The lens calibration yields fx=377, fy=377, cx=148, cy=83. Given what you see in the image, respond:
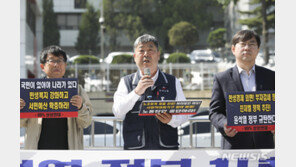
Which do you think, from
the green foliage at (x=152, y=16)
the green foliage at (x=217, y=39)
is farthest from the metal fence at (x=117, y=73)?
the green foliage at (x=152, y=16)

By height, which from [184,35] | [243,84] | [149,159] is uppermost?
[184,35]

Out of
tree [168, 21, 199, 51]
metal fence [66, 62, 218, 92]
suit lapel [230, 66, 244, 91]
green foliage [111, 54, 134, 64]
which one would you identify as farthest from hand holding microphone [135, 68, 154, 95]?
tree [168, 21, 199, 51]

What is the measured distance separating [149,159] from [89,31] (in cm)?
3356

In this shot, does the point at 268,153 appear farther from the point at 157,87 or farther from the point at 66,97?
the point at 66,97

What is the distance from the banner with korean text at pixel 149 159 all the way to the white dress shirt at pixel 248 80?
0.64m

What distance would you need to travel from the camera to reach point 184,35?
29531 millimetres

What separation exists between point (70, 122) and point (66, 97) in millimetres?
259

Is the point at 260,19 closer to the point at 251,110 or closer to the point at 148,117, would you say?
the point at 251,110

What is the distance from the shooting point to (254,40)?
10.5ft

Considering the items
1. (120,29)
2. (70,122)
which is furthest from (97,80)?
(70,122)

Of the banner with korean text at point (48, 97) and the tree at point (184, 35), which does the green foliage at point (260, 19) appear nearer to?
the tree at point (184, 35)

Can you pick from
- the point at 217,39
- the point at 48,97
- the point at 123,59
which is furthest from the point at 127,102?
the point at 217,39

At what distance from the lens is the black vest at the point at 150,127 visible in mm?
3148

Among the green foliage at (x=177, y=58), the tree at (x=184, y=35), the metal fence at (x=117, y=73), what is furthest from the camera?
the tree at (x=184, y=35)
